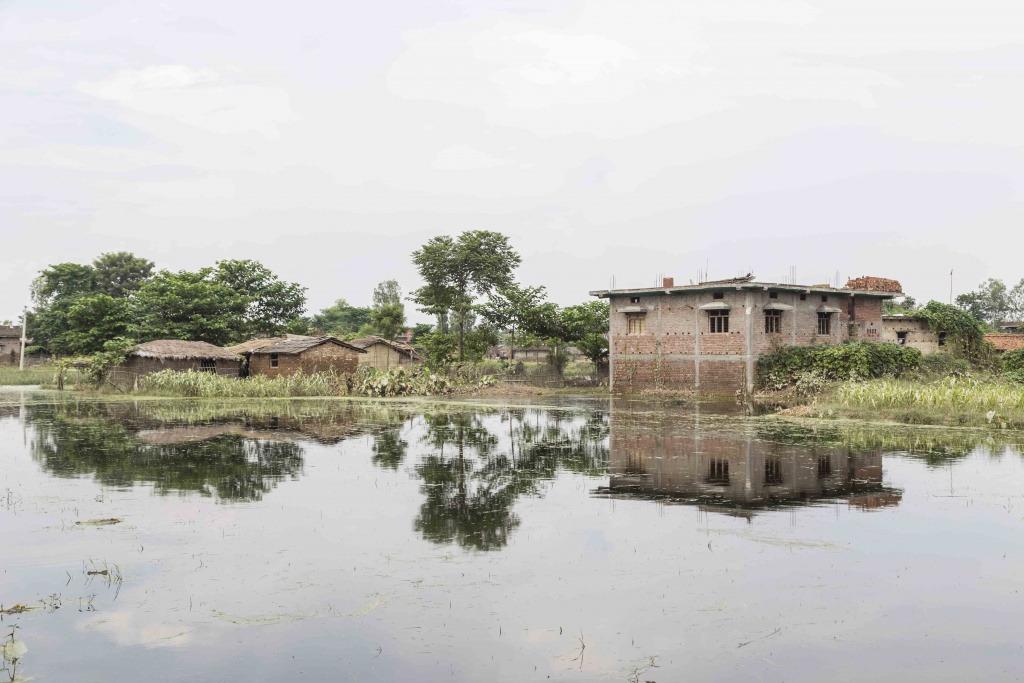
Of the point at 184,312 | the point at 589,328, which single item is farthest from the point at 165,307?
the point at 589,328

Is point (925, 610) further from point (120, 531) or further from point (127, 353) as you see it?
point (127, 353)

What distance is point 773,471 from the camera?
44.7ft

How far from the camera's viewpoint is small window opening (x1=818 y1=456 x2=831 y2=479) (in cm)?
1320

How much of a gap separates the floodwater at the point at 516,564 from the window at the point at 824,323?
17.0 meters

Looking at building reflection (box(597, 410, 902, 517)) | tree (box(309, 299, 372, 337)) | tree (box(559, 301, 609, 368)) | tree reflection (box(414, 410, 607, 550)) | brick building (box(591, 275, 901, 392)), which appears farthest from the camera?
tree (box(309, 299, 372, 337))

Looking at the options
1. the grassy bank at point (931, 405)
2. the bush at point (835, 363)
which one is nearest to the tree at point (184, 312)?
the bush at point (835, 363)

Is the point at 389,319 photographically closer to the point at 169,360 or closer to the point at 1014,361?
the point at 169,360

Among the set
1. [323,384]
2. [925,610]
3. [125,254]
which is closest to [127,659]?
[925,610]

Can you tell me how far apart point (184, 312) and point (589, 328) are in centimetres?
2391

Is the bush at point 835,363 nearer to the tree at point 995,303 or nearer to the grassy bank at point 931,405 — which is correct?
the grassy bank at point 931,405

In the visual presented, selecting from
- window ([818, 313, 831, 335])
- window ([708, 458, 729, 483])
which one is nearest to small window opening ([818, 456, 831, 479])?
window ([708, 458, 729, 483])

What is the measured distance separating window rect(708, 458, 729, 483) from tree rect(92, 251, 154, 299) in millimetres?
55600

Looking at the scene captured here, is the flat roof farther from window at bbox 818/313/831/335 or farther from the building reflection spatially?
the building reflection

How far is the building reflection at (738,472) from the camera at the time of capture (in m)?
11.5
